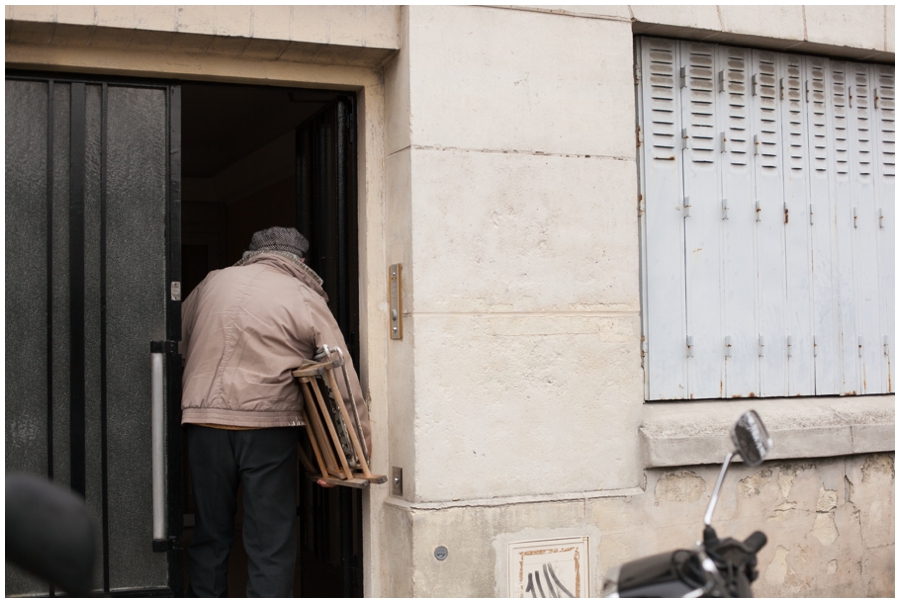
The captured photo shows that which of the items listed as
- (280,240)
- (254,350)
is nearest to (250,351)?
(254,350)

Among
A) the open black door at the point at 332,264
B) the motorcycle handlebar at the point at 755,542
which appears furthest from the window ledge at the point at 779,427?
the motorcycle handlebar at the point at 755,542

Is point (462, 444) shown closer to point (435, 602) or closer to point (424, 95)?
point (435, 602)

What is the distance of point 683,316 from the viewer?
16.5 ft

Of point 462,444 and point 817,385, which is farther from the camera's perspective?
point 817,385

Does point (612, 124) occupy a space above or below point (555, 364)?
above

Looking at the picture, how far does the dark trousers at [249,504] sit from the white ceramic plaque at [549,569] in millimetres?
1048

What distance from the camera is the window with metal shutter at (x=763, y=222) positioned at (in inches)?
197

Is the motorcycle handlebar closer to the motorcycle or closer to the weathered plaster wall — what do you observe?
the motorcycle

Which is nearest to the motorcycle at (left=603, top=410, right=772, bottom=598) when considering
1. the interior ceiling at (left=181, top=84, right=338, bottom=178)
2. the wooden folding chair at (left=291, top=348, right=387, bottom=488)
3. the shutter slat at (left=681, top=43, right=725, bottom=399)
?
the wooden folding chair at (left=291, top=348, right=387, bottom=488)

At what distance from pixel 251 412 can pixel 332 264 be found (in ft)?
3.56

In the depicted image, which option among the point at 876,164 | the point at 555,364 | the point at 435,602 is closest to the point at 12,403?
the point at 435,602

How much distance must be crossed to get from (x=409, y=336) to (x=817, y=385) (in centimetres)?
244

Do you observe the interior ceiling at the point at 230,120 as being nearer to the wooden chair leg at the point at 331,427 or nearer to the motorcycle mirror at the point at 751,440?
the wooden chair leg at the point at 331,427

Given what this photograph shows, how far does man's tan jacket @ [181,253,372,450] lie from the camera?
430cm
